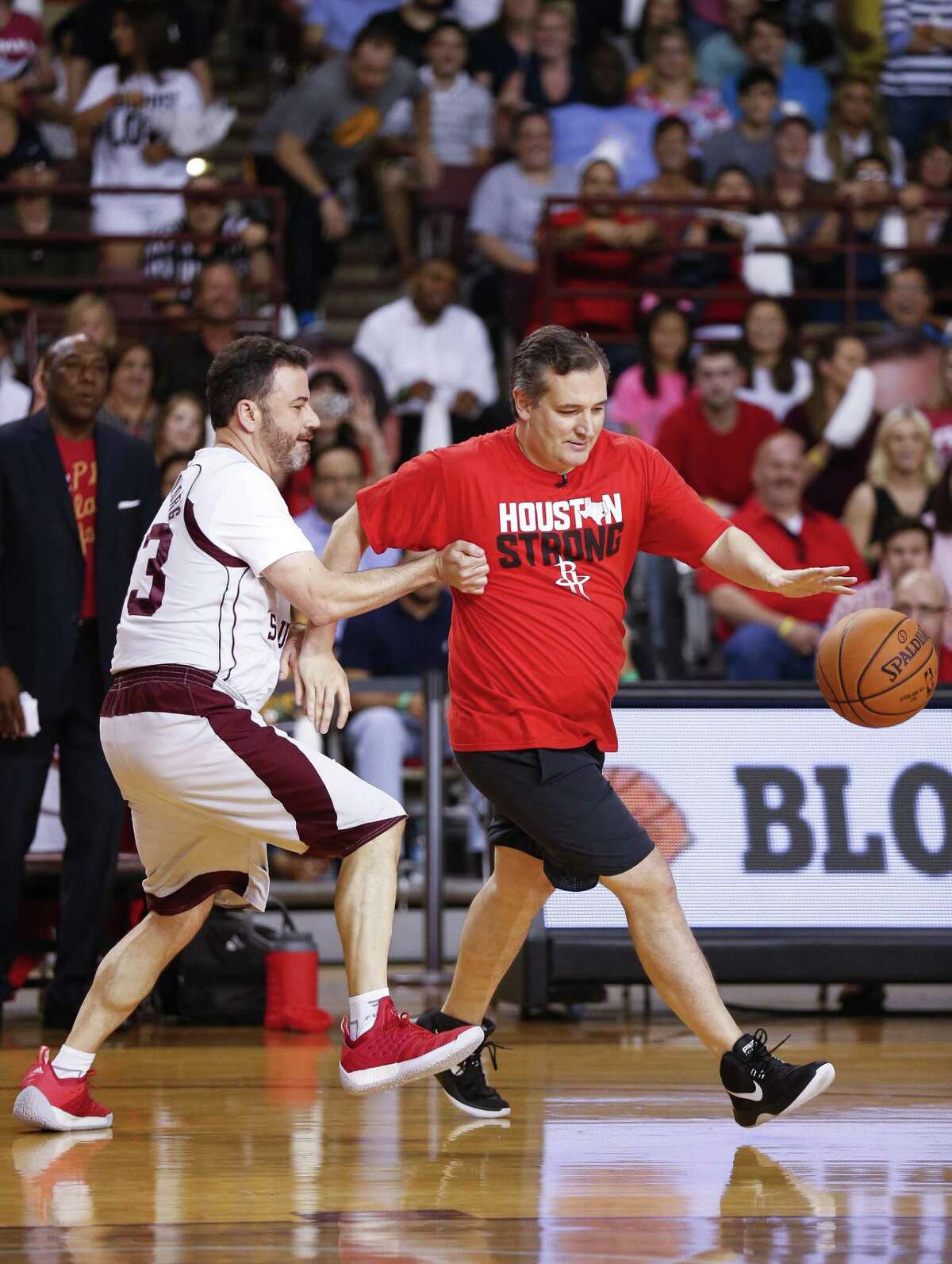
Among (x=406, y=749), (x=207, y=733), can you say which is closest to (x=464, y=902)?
(x=406, y=749)

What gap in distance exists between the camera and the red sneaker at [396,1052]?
14.4 feet

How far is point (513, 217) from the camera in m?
12.5

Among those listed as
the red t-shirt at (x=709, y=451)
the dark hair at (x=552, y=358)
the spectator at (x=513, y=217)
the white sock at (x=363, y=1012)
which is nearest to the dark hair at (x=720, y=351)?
the red t-shirt at (x=709, y=451)

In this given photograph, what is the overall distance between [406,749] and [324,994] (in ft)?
4.46

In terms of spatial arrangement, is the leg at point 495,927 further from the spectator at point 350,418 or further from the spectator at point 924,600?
the spectator at point 350,418

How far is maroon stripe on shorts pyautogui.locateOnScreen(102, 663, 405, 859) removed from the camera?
4508 millimetres

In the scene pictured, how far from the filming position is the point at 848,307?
12453 mm

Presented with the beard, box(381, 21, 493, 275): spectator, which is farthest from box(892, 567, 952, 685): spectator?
box(381, 21, 493, 275): spectator

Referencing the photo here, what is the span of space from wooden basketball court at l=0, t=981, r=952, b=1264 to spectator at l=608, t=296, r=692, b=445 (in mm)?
5628

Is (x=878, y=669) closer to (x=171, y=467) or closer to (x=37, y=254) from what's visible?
(x=171, y=467)

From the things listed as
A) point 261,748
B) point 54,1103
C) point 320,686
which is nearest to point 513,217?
point 320,686

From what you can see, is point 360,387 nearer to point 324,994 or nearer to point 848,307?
point 848,307

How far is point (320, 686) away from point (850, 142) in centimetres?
1020

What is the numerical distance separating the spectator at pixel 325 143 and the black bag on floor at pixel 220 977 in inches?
236
